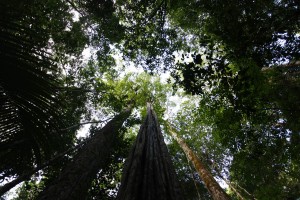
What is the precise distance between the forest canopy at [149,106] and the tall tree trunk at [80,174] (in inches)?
1.2

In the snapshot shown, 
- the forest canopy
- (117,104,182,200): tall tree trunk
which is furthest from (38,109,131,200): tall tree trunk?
(117,104,182,200): tall tree trunk

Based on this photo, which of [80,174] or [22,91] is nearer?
[22,91]

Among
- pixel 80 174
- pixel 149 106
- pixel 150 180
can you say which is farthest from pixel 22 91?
pixel 149 106

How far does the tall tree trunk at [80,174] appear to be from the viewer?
13.3ft

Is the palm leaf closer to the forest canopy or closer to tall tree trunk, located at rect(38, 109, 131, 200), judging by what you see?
the forest canopy

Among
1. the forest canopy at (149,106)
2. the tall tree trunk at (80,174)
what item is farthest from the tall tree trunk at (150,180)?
the tall tree trunk at (80,174)

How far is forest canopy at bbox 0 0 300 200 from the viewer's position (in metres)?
1.34

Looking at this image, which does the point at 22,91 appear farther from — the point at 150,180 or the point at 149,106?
the point at 149,106

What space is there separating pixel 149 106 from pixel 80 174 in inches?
150

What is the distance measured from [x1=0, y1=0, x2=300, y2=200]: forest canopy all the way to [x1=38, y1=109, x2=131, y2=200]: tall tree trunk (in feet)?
0.10

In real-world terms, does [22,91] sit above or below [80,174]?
below

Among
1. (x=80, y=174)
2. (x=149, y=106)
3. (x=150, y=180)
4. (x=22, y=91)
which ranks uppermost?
(x=149, y=106)

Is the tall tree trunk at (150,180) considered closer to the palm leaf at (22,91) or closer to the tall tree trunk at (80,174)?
the palm leaf at (22,91)

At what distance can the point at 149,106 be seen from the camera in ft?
27.1
